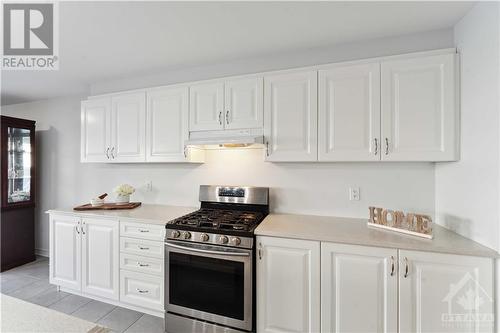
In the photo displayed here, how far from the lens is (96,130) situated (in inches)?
112

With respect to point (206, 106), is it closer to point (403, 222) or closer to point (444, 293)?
point (403, 222)

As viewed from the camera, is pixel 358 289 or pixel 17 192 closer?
pixel 358 289

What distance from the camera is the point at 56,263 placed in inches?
104

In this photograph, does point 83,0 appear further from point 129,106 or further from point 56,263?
point 56,263

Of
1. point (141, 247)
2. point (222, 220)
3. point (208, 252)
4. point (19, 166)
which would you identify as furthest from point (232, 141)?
point (19, 166)

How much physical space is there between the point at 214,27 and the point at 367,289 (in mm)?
2223

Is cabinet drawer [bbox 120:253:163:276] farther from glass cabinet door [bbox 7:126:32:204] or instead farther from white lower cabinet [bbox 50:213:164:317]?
glass cabinet door [bbox 7:126:32:204]

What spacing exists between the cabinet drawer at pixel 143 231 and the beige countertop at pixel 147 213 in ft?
0.17

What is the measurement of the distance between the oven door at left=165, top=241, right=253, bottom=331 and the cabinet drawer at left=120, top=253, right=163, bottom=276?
0.17 metres

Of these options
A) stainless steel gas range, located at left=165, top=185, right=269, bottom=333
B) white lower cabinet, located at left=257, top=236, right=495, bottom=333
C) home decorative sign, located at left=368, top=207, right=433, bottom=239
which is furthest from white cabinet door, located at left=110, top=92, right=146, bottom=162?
home decorative sign, located at left=368, top=207, right=433, bottom=239

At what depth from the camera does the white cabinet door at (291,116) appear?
80.8 inches

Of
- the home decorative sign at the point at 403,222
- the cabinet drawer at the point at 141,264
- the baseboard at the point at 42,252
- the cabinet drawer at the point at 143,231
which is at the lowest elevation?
the baseboard at the point at 42,252

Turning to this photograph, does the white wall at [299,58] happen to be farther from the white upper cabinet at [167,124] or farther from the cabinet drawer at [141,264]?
the cabinet drawer at [141,264]

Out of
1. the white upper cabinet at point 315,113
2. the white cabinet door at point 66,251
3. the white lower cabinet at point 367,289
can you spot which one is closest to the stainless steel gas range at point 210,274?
the white lower cabinet at point 367,289
